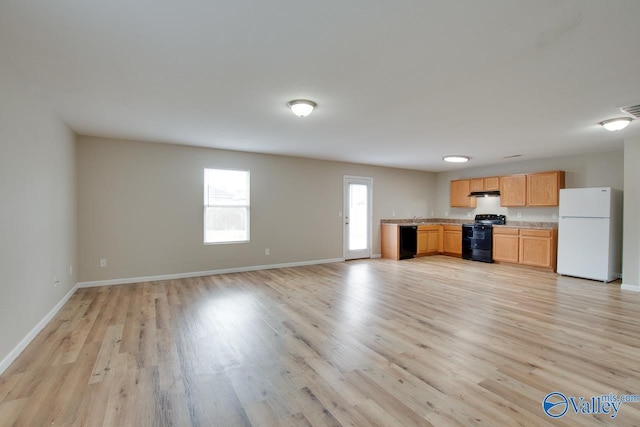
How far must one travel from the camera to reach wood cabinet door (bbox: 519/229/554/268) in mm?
5977

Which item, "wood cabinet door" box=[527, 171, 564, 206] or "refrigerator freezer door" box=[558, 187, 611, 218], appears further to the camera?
"wood cabinet door" box=[527, 171, 564, 206]

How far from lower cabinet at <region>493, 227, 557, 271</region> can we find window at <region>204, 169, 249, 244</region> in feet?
18.4

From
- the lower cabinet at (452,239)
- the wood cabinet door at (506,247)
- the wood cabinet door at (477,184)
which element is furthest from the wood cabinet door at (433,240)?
the wood cabinet door at (506,247)

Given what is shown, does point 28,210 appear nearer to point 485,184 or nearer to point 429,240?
point 429,240

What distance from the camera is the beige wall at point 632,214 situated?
4547mm

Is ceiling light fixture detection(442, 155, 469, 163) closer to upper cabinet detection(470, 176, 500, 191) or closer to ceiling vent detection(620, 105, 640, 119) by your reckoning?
upper cabinet detection(470, 176, 500, 191)

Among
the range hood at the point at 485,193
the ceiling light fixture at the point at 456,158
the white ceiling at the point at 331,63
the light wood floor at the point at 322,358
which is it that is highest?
the white ceiling at the point at 331,63

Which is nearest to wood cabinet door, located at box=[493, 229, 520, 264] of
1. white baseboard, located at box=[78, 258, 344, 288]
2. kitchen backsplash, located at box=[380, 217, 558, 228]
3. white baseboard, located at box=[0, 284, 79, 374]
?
kitchen backsplash, located at box=[380, 217, 558, 228]

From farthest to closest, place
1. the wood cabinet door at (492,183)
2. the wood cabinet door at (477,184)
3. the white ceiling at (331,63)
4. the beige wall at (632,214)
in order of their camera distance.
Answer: the wood cabinet door at (477,184) → the wood cabinet door at (492,183) → the beige wall at (632,214) → the white ceiling at (331,63)

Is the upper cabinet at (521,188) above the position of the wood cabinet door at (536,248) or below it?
above

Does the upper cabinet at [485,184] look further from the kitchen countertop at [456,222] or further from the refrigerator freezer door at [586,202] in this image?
the refrigerator freezer door at [586,202]

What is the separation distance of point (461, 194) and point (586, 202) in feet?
9.42

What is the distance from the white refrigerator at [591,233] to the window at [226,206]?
597 cm

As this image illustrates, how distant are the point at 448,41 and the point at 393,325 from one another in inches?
102
